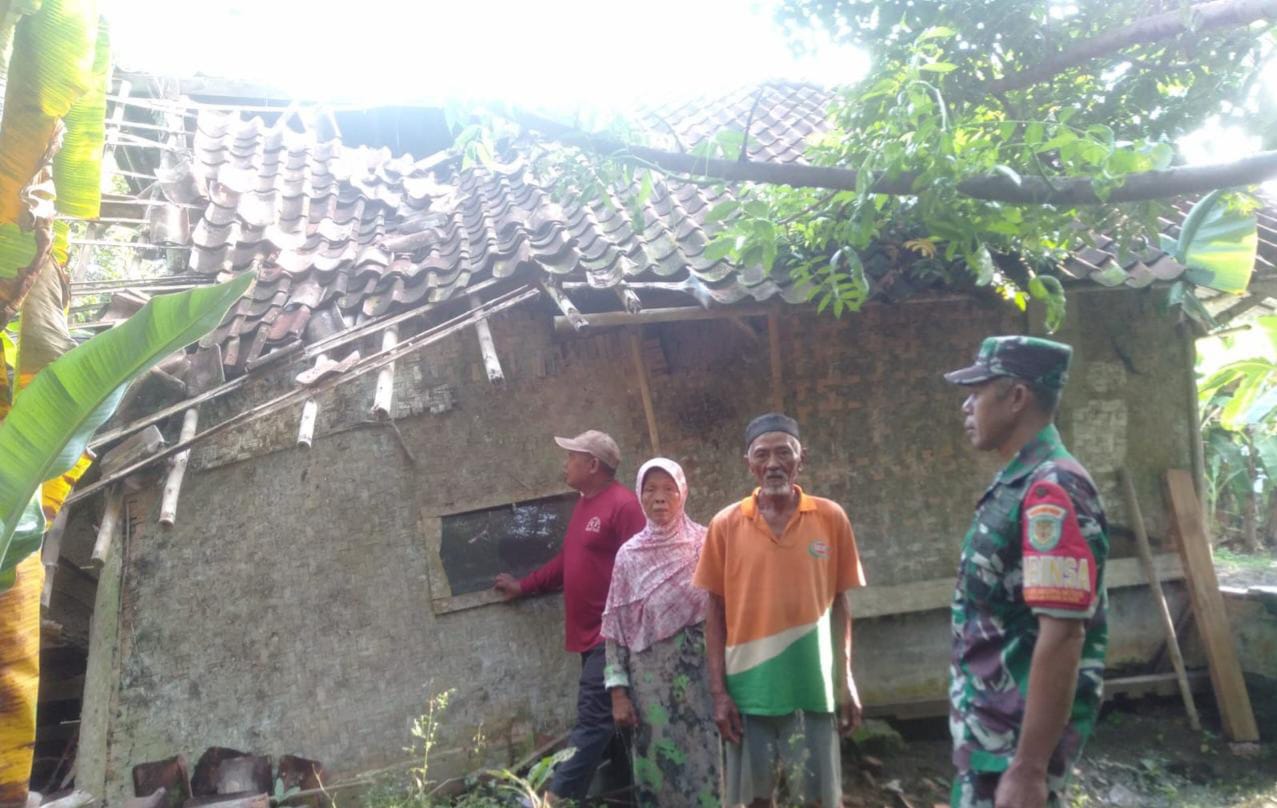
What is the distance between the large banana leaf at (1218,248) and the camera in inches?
195

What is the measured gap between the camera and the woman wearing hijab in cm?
375

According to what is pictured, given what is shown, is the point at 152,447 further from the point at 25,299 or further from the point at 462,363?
the point at 462,363

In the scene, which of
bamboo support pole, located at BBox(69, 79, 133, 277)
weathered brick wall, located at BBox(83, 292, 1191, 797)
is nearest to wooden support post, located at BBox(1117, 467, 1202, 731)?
weathered brick wall, located at BBox(83, 292, 1191, 797)

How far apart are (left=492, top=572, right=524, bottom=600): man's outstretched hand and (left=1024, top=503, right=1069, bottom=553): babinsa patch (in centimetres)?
306

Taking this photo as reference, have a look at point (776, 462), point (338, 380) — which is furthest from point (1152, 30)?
point (338, 380)

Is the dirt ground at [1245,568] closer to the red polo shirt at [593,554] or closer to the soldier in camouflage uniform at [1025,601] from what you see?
the red polo shirt at [593,554]

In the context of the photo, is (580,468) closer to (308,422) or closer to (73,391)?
(308,422)

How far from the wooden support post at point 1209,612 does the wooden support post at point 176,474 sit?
571 cm

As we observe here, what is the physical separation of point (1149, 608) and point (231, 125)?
766 cm

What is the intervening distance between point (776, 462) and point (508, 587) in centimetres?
195

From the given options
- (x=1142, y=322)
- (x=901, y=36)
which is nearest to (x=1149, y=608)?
(x=1142, y=322)

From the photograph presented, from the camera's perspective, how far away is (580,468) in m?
4.28

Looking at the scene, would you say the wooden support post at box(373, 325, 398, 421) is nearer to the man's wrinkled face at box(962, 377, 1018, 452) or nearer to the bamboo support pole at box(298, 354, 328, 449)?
the bamboo support pole at box(298, 354, 328, 449)

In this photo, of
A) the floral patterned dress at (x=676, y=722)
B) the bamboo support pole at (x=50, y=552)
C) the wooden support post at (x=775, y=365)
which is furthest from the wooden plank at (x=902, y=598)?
the bamboo support pole at (x=50, y=552)
